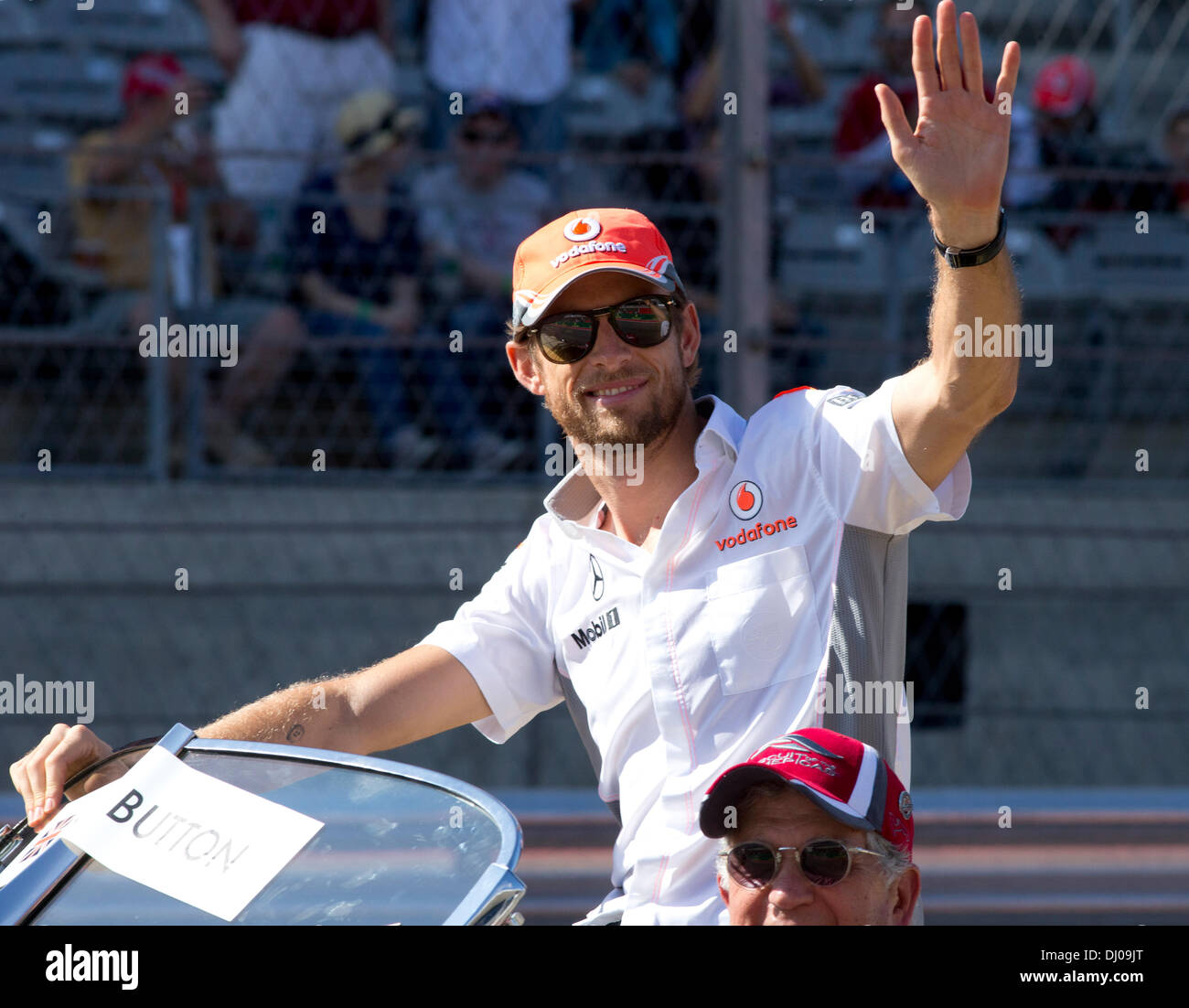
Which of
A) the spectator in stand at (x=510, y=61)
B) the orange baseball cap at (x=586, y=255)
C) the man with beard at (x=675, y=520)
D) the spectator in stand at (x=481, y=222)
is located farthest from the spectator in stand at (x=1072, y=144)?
the orange baseball cap at (x=586, y=255)

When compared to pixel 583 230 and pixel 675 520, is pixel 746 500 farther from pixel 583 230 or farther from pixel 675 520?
pixel 583 230

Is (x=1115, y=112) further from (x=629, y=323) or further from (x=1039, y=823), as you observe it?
(x=629, y=323)

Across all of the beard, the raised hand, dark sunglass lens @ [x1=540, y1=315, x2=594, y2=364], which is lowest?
the beard

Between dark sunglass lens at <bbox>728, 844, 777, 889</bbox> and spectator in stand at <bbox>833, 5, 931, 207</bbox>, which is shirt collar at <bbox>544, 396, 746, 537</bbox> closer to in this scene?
dark sunglass lens at <bbox>728, 844, 777, 889</bbox>

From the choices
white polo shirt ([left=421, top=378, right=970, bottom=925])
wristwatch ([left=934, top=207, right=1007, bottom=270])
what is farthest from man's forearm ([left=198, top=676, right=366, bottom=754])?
wristwatch ([left=934, top=207, right=1007, bottom=270])

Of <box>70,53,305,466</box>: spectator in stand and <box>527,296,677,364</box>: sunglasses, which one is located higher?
<box>70,53,305,466</box>: spectator in stand

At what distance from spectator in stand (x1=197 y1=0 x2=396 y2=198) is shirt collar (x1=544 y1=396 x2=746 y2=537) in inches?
118

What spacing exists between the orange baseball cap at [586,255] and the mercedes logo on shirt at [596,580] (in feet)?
1.40

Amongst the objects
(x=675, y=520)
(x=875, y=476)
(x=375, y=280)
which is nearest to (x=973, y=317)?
(x=875, y=476)

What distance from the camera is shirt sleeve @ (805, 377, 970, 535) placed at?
2.27 metres

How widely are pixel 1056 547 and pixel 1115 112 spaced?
A: 2.43 m

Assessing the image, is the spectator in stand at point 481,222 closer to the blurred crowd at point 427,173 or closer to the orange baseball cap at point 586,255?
the blurred crowd at point 427,173
